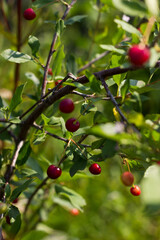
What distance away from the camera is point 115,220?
62.9 inches

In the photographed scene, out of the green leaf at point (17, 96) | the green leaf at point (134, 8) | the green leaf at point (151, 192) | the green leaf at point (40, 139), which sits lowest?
the green leaf at point (40, 139)

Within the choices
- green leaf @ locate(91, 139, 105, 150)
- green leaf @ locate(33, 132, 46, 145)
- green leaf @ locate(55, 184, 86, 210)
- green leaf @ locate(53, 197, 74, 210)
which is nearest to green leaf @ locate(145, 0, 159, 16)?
green leaf @ locate(91, 139, 105, 150)

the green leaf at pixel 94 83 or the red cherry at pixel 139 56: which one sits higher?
the red cherry at pixel 139 56

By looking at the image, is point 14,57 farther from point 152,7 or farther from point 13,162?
point 152,7

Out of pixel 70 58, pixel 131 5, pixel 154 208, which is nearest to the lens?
pixel 154 208

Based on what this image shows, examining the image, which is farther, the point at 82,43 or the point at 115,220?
the point at 82,43

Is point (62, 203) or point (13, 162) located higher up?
point (13, 162)

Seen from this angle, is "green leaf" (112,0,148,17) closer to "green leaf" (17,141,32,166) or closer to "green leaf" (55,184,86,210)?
"green leaf" (17,141,32,166)

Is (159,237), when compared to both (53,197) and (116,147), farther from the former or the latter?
(116,147)

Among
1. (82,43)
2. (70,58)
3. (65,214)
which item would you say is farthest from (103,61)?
(65,214)


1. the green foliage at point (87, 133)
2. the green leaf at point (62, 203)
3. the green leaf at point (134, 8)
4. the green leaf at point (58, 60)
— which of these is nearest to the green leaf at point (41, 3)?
the green foliage at point (87, 133)

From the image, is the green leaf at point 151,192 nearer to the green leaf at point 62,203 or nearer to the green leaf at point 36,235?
the green leaf at point 36,235

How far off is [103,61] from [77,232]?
84 cm

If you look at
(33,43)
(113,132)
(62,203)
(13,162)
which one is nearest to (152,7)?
(113,132)
